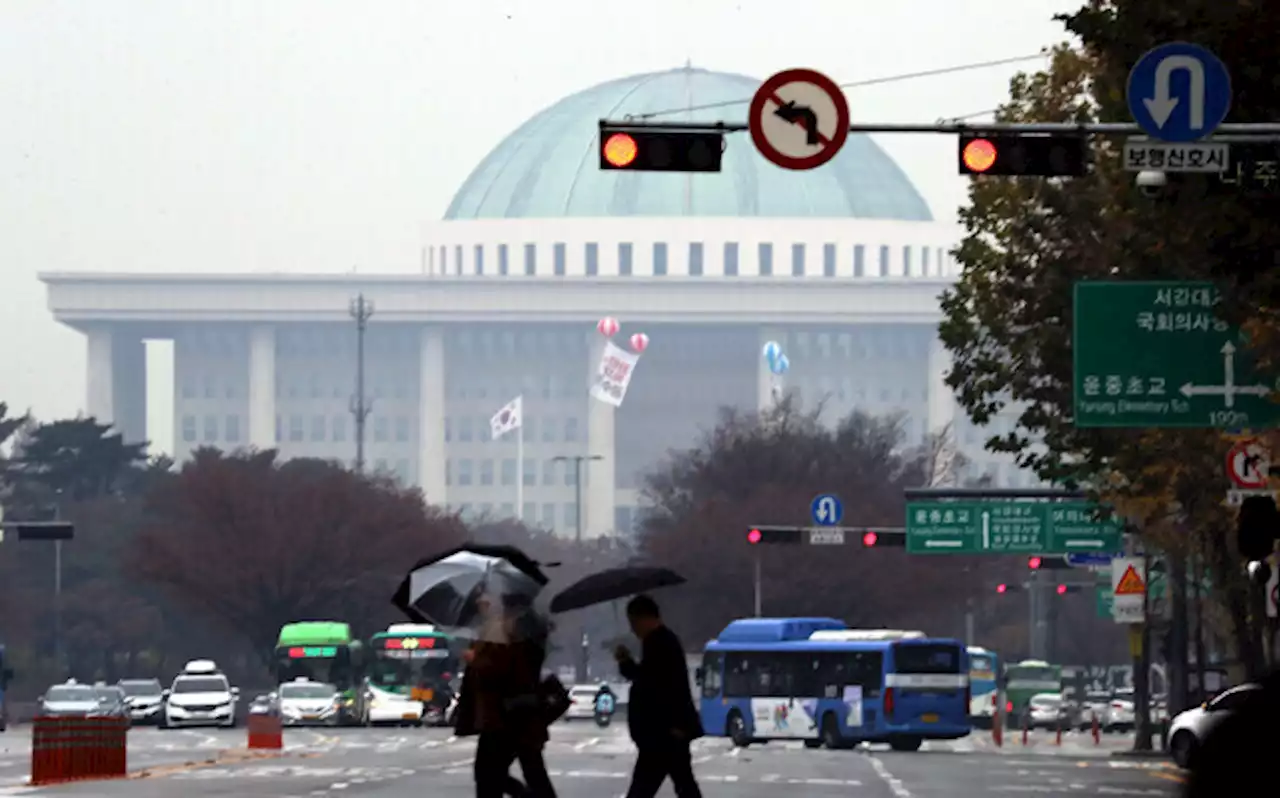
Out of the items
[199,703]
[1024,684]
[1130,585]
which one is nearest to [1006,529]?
[1130,585]

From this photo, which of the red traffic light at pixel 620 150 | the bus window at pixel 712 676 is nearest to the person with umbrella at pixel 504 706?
the red traffic light at pixel 620 150

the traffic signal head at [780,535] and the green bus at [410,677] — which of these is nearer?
the traffic signal head at [780,535]

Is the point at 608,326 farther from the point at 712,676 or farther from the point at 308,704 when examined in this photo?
the point at 712,676

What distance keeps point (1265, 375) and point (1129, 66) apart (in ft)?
23.6

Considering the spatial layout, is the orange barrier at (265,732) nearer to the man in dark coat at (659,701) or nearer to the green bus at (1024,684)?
the man in dark coat at (659,701)

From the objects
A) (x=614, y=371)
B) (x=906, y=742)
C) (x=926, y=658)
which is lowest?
(x=906, y=742)

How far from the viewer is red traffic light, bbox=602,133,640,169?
70.2 feet

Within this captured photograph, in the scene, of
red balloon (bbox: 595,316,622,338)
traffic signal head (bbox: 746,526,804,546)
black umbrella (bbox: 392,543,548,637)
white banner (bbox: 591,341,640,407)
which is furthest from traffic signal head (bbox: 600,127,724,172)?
red balloon (bbox: 595,316,622,338)

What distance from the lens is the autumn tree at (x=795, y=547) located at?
10525cm

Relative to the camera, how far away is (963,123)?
2223cm

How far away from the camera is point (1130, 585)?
51875 millimetres

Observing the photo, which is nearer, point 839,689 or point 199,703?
point 839,689

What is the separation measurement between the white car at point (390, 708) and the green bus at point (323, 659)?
1.86 meters

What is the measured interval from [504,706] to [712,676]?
155 ft
